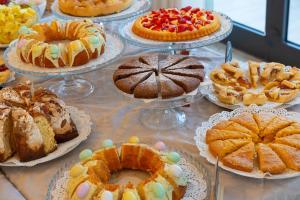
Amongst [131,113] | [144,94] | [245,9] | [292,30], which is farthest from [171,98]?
[245,9]

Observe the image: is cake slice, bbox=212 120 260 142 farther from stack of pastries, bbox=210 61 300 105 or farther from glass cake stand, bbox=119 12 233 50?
glass cake stand, bbox=119 12 233 50

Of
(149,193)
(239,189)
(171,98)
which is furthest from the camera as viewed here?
(171,98)

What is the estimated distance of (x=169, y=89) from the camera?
1.24 metres

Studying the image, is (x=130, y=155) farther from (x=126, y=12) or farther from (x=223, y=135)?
(x=126, y=12)

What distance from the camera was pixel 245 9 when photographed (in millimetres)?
2910

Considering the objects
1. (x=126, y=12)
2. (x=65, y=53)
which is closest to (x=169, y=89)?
(x=65, y=53)

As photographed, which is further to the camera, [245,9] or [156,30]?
[245,9]

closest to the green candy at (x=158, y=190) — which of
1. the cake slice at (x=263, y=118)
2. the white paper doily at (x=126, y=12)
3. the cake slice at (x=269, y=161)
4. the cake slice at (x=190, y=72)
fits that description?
the cake slice at (x=269, y=161)

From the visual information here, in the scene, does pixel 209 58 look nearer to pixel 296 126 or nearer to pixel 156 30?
pixel 156 30

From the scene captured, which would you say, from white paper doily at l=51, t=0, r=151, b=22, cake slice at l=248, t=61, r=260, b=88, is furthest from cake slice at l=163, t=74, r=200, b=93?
white paper doily at l=51, t=0, r=151, b=22

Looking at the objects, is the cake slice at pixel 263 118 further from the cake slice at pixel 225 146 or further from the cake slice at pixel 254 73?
the cake slice at pixel 254 73

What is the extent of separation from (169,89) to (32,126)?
1.11ft

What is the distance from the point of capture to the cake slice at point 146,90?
124 centimetres

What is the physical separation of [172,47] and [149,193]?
720mm
